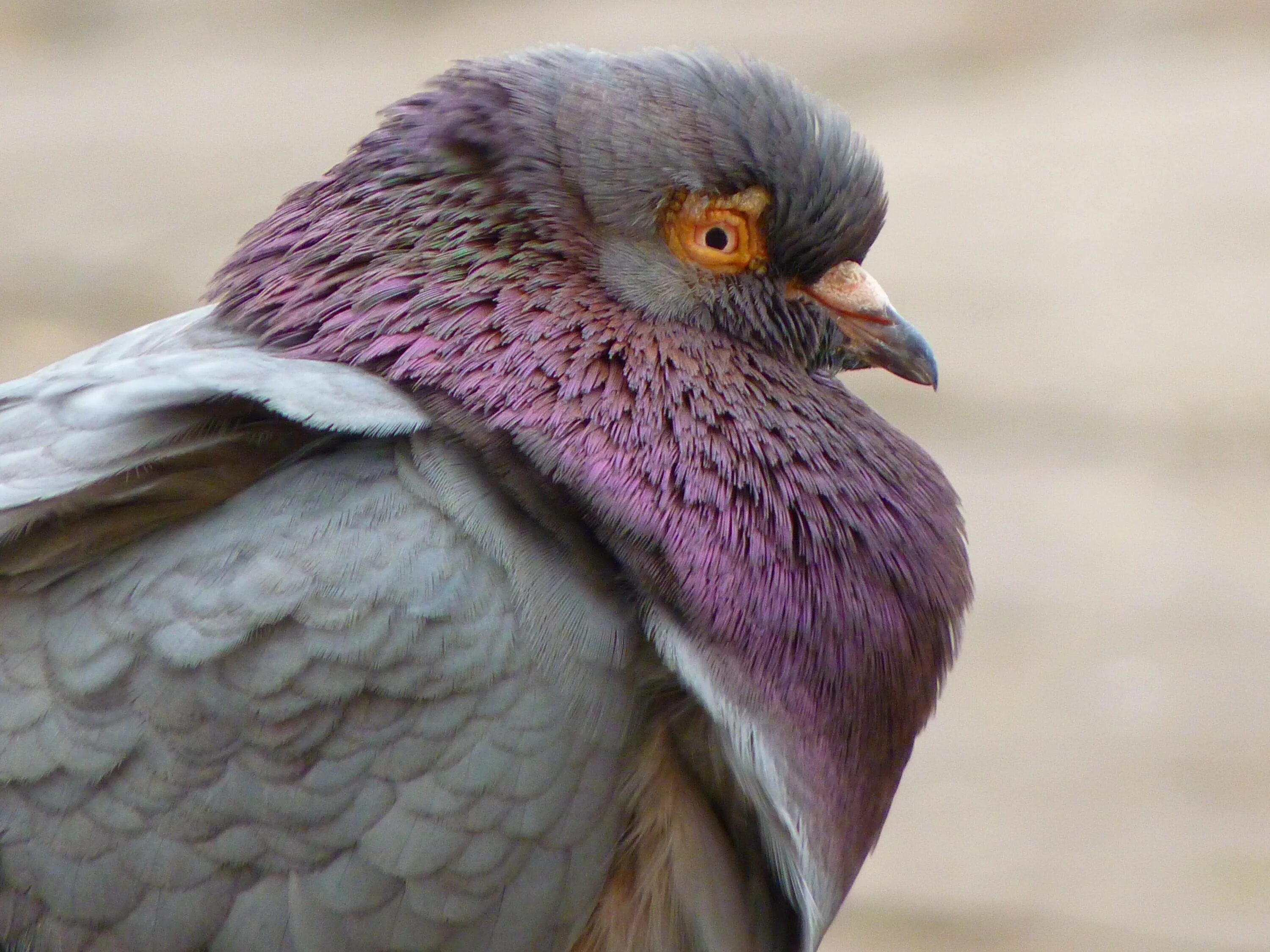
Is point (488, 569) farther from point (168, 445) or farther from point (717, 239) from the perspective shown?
point (717, 239)

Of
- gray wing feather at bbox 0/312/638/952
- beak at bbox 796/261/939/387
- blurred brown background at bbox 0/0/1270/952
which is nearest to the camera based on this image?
gray wing feather at bbox 0/312/638/952

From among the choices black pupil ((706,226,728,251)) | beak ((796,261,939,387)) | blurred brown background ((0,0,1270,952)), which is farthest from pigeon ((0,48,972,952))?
blurred brown background ((0,0,1270,952))

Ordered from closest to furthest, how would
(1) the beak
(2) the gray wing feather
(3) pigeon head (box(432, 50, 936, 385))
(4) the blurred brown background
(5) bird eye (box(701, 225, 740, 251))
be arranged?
1. (2) the gray wing feather
2. (3) pigeon head (box(432, 50, 936, 385))
3. (5) bird eye (box(701, 225, 740, 251))
4. (1) the beak
5. (4) the blurred brown background

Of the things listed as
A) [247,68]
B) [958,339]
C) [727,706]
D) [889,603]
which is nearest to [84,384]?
[727,706]

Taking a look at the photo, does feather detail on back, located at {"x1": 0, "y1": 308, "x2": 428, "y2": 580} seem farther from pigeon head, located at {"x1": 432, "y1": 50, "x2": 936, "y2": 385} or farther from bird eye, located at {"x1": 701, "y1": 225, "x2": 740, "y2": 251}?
bird eye, located at {"x1": 701, "y1": 225, "x2": 740, "y2": 251}

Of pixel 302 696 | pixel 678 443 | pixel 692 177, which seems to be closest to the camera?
pixel 302 696

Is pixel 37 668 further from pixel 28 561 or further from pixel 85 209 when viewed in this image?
pixel 85 209

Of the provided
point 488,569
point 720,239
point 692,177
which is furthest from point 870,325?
point 488,569
